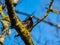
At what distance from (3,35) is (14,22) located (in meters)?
0.60

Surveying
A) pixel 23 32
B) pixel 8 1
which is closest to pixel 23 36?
pixel 23 32

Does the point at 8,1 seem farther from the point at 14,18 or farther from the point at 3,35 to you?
the point at 3,35

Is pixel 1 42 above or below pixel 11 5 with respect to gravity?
below

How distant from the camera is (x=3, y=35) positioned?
3029 mm

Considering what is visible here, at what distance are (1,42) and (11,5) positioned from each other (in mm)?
1015

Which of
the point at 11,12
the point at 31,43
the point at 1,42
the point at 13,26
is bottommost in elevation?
Result: the point at 1,42

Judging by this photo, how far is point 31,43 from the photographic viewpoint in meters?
2.71

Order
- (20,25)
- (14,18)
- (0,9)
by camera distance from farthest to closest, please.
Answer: (0,9)
(20,25)
(14,18)

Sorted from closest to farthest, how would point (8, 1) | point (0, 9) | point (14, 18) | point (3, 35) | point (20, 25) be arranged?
point (8, 1), point (14, 18), point (20, 25), point (3, 35), point (0, 9)

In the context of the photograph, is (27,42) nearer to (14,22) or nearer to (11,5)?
(14,22)

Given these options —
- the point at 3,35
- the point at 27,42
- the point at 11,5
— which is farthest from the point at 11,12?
the point at 3,35

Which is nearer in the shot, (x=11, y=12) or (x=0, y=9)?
(x=11, y=12)

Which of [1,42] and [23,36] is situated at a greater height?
[23,36]

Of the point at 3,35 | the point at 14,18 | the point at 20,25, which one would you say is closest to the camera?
the point at 14,18
